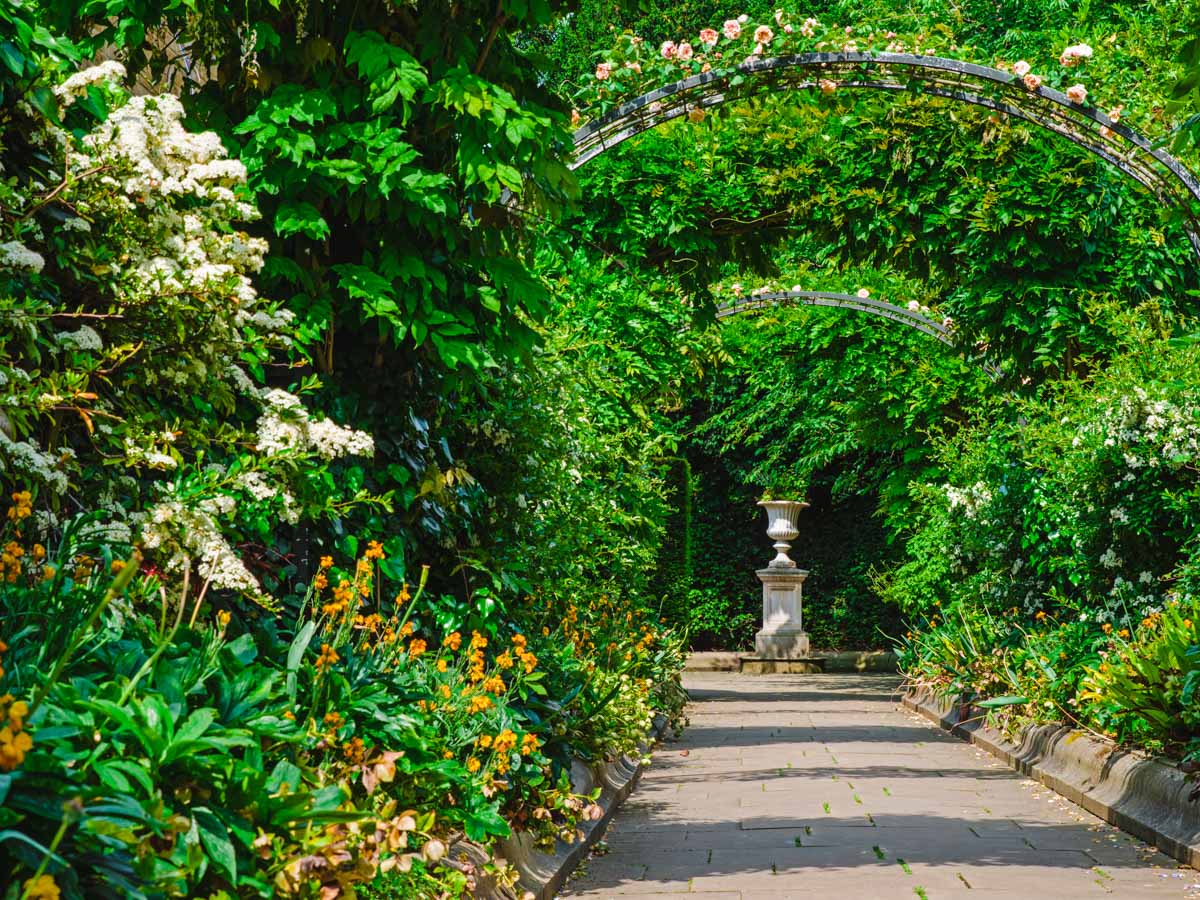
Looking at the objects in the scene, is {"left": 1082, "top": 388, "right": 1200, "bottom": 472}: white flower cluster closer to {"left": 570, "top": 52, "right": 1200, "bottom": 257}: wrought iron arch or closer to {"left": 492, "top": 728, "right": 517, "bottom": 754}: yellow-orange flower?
{"left": 570, "top": 52, "right": 1200, "bottom": 257}: wrought iron arch

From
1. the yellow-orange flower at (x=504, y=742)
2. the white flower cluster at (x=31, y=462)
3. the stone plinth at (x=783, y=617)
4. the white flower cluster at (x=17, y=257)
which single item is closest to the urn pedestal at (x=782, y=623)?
the stone plinth at (x=783, y=617)

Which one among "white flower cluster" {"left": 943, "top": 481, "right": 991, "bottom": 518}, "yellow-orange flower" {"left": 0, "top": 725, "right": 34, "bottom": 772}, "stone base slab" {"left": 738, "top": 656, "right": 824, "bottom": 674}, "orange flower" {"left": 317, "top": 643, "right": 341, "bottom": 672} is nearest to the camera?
"yellow-orange flower" {"left": 0, "top": 725, "right": 34, "bottom": 772}

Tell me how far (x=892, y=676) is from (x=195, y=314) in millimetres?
16790

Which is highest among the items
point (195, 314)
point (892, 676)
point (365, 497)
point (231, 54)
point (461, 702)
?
point (231, 54)

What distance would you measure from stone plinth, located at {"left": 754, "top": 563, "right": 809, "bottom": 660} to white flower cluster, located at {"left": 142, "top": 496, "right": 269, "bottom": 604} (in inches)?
663

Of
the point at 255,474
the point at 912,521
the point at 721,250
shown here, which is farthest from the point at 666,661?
the point at 255,474

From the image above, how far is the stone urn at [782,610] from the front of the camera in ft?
65.3

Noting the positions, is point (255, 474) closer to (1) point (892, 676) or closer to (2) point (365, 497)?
(2) point (365, 497)

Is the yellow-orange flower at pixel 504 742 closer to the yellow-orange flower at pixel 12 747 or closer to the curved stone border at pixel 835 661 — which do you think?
the yellow-orange flower at pixel 12 747

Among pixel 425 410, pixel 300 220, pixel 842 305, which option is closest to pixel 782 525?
pixel 842 305

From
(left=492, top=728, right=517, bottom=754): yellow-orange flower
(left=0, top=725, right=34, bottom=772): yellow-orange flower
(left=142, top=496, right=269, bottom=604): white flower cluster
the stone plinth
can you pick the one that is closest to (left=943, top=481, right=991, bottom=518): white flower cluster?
the stone plinth

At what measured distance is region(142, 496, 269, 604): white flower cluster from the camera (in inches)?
135

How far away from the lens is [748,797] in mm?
7852

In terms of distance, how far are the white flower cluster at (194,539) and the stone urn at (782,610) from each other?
16839mm
